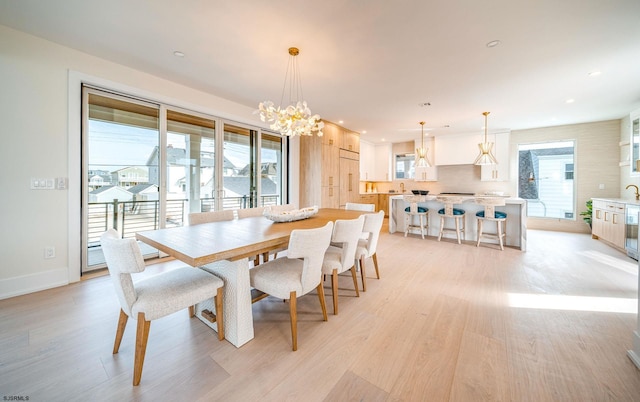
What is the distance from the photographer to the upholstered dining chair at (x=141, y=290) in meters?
1.35

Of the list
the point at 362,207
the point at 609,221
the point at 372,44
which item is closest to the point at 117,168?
the point at 362,207

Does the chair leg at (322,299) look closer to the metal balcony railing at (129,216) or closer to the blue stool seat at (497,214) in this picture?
the metal balcony railing at (129,216)

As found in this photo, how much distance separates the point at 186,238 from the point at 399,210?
16.3 ft

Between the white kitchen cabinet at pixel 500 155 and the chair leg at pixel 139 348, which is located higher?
the white kitchen cabinet at pixel 500 155

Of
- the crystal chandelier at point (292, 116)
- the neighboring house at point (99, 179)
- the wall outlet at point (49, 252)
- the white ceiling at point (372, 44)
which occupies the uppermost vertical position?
the white ceiling at point (372, 44)

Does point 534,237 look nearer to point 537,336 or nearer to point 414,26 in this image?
point 537,336

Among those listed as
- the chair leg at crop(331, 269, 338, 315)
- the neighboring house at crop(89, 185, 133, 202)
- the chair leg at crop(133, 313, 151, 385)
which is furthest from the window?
the neighboring house at crop(89, 185, 133, 202)

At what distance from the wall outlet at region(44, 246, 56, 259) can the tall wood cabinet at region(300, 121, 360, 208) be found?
4020 millimetres

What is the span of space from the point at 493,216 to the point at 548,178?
11.1ft

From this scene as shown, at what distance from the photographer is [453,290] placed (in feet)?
8.72

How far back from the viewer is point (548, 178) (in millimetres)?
6164

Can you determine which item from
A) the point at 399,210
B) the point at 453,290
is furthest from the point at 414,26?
the point at 399,210

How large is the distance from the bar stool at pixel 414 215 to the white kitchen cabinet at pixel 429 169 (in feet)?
7.31

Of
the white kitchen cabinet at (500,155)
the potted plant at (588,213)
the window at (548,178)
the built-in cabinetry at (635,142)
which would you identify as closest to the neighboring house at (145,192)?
the white kitchen cabinet at (500,155)
